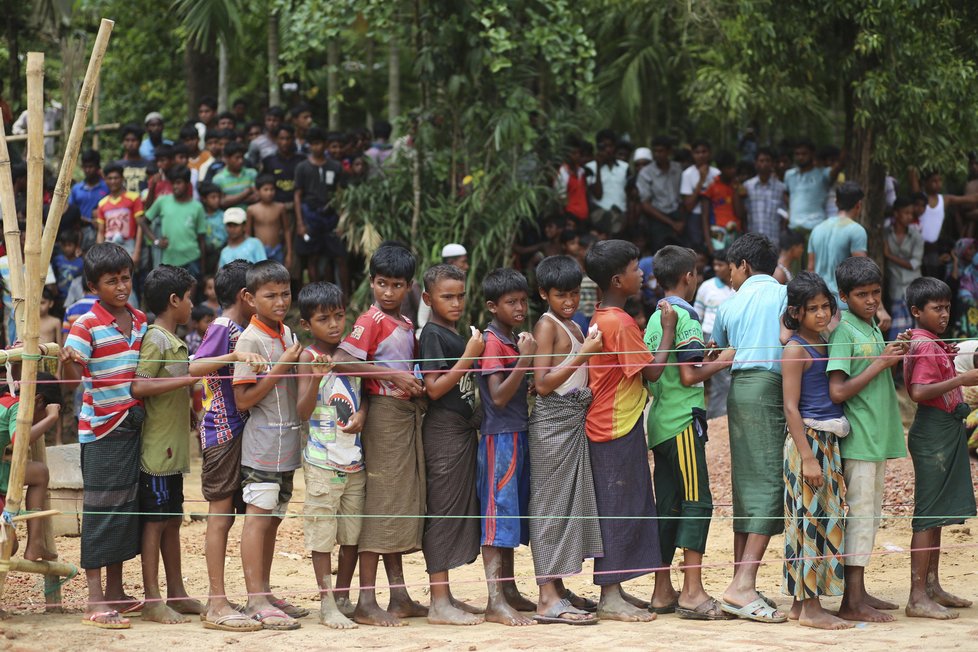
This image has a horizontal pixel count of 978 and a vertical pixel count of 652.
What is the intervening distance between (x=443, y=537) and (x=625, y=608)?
893 millimetres

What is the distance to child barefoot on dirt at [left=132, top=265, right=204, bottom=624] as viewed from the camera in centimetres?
553

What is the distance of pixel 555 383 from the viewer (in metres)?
5.48

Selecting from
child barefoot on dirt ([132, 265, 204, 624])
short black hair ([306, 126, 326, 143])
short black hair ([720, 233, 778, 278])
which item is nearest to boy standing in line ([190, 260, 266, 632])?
child barefoot on dirt ([132, 265, 204, 624])

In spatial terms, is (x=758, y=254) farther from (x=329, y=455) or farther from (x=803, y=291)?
(x=329, y=455)

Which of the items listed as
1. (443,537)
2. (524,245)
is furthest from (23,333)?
(524,245)

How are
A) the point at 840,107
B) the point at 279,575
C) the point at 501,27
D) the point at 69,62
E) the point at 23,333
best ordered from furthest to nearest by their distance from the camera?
the point at 840,107 < the point at 501,27 < the point at 69,62 < the point at 279,575 < the point at 23,333

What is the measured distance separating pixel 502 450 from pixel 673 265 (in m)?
1.19

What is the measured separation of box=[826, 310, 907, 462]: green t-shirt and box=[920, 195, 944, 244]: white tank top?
6.18m

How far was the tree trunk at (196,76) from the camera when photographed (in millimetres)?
15133

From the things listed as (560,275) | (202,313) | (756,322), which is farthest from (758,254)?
(202,313)

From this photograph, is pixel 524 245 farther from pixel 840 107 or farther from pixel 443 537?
pixel 443 537

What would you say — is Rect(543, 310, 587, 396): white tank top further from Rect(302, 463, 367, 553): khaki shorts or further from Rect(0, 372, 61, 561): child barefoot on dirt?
Rect(0, 372, 61, 561): child barefoot on dirt

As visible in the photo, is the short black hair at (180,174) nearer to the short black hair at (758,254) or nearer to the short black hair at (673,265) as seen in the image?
the short black hair at (673,265)

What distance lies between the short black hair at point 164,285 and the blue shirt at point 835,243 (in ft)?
17.2
